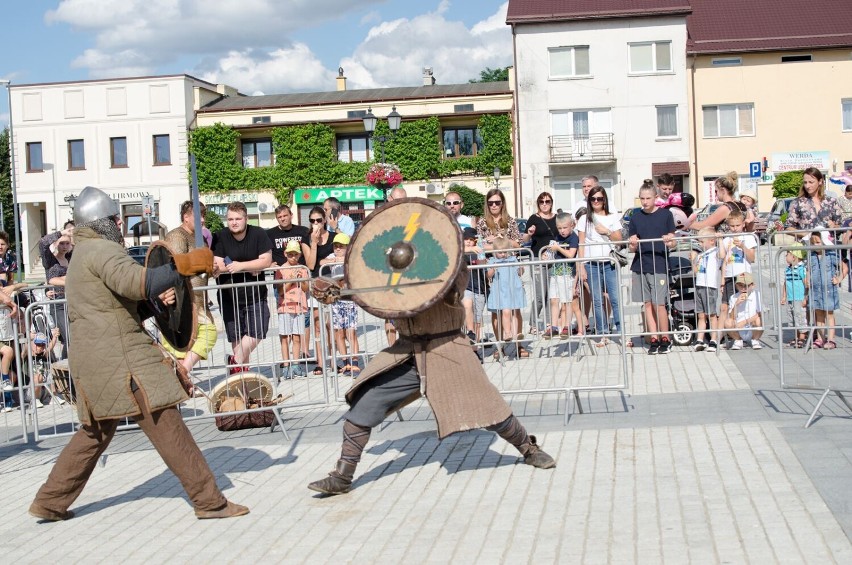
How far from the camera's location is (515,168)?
48.5 metres

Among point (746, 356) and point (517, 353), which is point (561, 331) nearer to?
point (517, 353)

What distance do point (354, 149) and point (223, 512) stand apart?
45510 mm

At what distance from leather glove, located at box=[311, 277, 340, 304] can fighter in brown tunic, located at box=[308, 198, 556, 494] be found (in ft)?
1.32

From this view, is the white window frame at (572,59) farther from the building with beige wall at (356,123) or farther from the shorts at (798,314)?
the shorts at (798,314)

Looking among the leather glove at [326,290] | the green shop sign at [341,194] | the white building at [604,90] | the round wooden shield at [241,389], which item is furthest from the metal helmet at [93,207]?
the green shop sign at [341,194]

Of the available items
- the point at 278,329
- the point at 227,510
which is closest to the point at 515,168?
the point at 278,329

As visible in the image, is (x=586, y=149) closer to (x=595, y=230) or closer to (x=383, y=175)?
(x=383, y=175)

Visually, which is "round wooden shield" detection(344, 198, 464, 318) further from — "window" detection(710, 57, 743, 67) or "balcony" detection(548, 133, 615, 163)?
"window" detection(710, 57, 743, 67)

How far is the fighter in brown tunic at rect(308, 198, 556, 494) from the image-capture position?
604cm

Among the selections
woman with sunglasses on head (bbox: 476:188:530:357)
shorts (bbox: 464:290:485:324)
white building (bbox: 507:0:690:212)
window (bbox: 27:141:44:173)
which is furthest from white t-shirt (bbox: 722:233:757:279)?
window (bbox: 27:141:44:173)

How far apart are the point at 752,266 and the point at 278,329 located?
5293 mm

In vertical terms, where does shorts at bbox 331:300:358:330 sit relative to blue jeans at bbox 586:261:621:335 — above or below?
below

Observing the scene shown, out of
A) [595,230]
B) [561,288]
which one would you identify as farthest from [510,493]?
[595,230]

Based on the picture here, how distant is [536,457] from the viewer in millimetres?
6438
